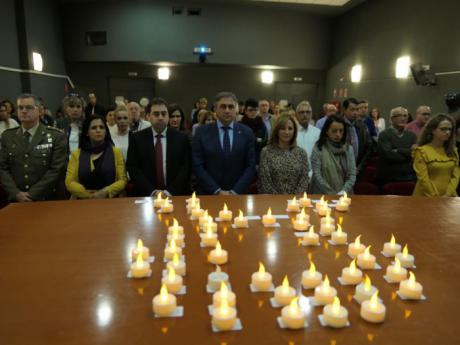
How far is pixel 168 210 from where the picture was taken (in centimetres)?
232

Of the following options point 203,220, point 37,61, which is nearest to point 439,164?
point 203,220

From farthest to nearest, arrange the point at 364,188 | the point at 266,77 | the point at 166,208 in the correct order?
the point at 266,77, the point at 364,188, the point at 166,208

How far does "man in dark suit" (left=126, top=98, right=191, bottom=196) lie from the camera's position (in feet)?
11.4

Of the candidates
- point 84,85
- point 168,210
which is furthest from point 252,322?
point 84,85

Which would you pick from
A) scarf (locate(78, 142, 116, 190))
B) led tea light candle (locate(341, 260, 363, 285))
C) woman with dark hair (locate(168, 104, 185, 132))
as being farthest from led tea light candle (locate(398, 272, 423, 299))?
woman with dark hair (locate(168, 104, 185, 132))

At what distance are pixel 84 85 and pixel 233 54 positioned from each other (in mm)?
4628

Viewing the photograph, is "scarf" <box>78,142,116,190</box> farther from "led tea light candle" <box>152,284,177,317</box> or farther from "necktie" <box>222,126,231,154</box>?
"led tea light candle" <box>152,284,177,317</box>

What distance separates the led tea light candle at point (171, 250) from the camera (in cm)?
162

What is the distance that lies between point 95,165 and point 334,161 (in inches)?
84.6

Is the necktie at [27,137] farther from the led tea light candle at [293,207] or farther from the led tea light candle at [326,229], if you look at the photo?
the led tea light candle at [326,229]

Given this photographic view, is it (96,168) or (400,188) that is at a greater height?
(96,168)

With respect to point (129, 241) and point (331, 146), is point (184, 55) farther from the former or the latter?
point (129, 241)

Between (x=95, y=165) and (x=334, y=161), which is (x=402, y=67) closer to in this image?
(x=334, y=161)

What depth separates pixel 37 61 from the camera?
890 cm
